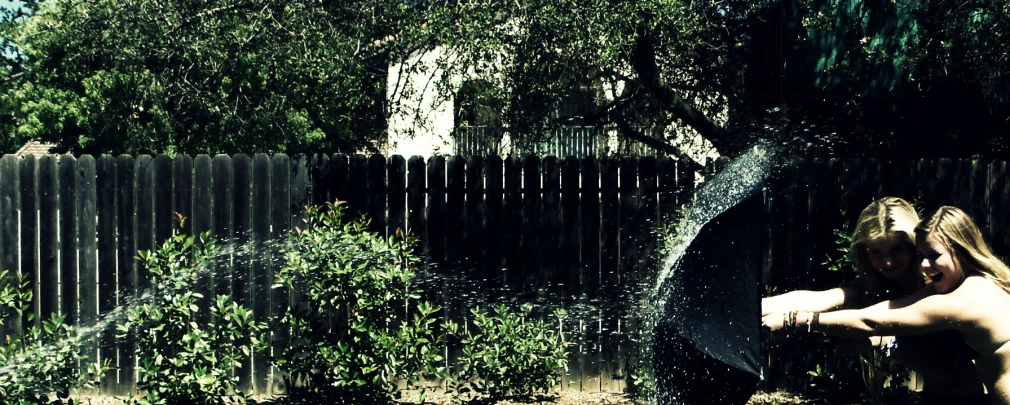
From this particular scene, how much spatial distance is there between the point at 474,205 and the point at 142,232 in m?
2.37

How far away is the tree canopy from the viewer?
7.74m

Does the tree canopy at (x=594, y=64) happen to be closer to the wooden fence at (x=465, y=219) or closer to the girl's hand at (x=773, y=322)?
the wooden fence at (x=465, y=219)

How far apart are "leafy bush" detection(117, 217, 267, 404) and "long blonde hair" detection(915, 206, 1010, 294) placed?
166 inches

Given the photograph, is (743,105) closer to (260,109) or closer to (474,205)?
(474,205)

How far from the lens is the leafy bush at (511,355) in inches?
248

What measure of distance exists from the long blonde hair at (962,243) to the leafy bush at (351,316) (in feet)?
12.0

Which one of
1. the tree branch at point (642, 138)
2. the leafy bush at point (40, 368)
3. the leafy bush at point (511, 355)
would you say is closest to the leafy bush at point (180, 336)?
the leafy bush at point (40, 368)

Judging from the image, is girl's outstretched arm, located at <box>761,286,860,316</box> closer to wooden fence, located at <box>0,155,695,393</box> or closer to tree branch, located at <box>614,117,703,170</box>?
→ wooden fence, located at <box>0,155,695,393</box>

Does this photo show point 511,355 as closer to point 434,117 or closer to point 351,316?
point 351,316

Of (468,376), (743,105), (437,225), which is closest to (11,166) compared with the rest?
(437,225)

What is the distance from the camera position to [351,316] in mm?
6066

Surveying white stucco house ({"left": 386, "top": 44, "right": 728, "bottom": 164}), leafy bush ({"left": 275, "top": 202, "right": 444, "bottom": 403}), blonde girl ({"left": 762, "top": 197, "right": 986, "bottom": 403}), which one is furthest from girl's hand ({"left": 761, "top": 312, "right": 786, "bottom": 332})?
white stucco house ({"left": 386, "top": 44, "right": 728, "bottom": 164})

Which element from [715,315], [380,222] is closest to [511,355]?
[380,222]

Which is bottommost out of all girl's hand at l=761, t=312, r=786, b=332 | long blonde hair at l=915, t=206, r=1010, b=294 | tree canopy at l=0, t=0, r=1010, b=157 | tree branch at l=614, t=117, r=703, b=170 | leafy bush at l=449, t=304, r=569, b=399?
leafy bush at l=449, t=304, r=569, b=399
